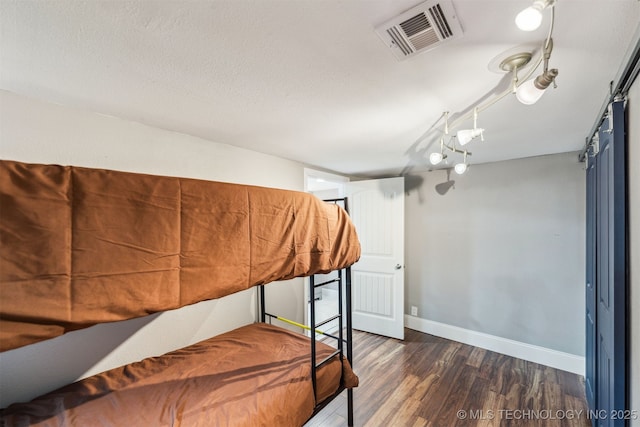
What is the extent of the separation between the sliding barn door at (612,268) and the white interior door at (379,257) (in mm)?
1937

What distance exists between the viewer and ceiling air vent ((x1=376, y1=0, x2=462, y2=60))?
0.81 meters

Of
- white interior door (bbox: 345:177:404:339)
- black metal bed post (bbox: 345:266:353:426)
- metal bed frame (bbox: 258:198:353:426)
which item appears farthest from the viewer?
white interior door (bbox: 345:177:404:339)

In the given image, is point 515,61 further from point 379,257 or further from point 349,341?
point 379,257

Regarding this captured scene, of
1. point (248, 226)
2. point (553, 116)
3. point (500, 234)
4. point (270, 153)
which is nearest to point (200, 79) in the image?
point (248, 226)

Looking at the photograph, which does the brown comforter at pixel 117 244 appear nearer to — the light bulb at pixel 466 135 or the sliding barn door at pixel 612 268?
the light bulb at pixel 466 135

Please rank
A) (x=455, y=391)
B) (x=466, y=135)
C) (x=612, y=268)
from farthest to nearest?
(x=455, y=391), (x=466, y=135), (x=612, y=268)

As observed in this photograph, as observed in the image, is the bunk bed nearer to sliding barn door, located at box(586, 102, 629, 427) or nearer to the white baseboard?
sliding barn door, located at box(586, 102, 629, 427)

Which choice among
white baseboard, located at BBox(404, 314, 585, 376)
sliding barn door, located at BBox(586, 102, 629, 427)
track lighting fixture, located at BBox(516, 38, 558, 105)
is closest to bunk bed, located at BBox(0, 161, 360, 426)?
track lighting fixture, located at BBox(516, 38, 558, 105)

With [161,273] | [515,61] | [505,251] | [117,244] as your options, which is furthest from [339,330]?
[505,251]

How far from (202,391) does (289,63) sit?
5.77ft

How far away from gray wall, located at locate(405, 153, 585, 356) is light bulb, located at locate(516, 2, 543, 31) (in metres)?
2.75

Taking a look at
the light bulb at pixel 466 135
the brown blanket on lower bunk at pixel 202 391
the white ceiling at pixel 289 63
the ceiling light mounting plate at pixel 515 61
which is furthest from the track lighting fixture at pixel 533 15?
the brown blanket on lower bunk at pixel 202 391

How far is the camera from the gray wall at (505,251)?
8.59ft

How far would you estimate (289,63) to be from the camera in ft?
3.58
